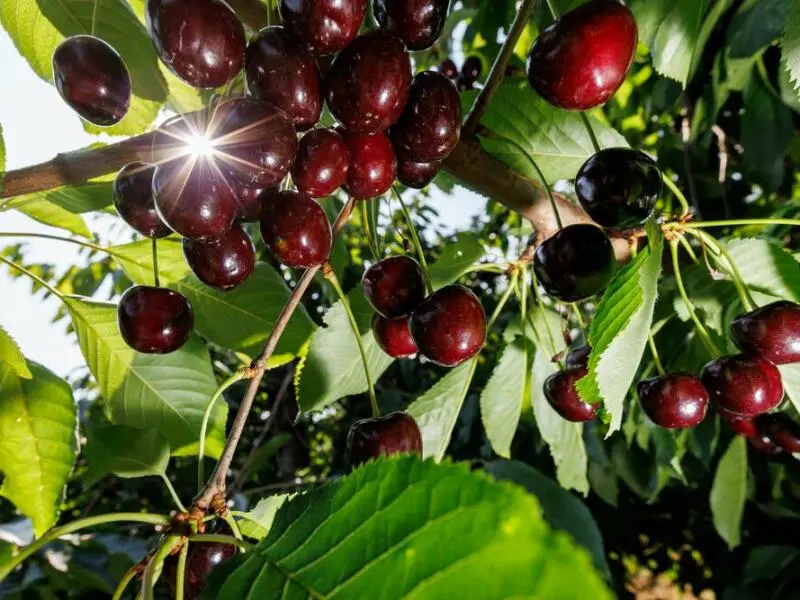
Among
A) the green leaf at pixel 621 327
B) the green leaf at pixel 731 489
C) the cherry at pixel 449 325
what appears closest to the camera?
the green leaf at pixel 621 327

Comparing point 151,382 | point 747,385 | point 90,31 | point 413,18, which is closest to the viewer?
point 413,18

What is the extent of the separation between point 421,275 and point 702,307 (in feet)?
2.10

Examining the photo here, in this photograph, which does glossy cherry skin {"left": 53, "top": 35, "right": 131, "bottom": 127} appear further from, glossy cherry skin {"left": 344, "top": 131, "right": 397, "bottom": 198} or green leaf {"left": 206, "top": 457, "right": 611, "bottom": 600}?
green leaf {"left": 206, "top": 457, "right": 611, "bottom": 600}

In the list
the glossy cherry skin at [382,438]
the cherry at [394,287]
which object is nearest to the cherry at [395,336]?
the cherry at [394,287]

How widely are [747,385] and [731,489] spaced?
1.51 metres

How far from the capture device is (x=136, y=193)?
897mm

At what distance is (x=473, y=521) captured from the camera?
1.31 feet

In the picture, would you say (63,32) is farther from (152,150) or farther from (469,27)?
(469,27)

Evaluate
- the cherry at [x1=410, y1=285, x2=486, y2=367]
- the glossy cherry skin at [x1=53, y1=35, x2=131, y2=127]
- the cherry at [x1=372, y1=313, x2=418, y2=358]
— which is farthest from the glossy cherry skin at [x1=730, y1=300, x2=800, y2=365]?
the glossy cherry skin at [x1=53, y1=35, x2=131, y2=127]

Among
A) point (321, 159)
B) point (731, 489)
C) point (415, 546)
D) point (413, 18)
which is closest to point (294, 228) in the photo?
point (321, 159)

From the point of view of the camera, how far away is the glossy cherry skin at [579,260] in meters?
0.90

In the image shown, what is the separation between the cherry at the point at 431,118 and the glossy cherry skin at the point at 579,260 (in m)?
0.22

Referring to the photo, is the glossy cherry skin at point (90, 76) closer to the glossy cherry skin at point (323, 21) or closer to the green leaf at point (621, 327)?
the glossy cherry skin at point (323, 21)

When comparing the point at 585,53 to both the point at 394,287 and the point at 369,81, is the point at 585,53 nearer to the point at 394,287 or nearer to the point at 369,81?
the point at 369,81
